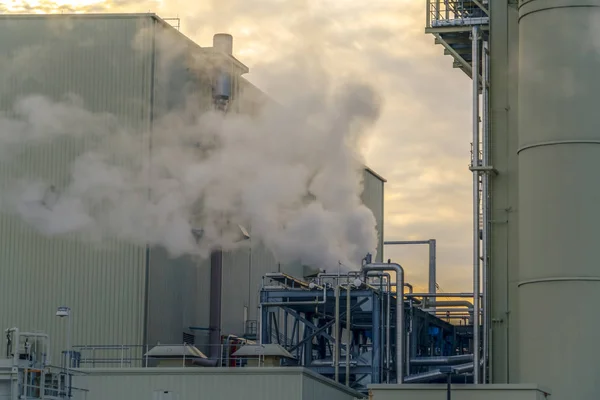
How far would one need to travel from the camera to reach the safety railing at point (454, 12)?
4172 cm

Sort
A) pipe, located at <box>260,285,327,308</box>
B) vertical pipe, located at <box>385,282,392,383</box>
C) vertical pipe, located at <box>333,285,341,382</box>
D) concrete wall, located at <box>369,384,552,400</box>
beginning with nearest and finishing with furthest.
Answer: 1. concrete wall, located at <box>369,384,552,400</box>
2. vertical pipe, located at <box>333,285,341,382</box>
3. vertical pipe, located at <box>385,282,392,383</box>
4. pipe, located at <box>260,285,327,308</box>

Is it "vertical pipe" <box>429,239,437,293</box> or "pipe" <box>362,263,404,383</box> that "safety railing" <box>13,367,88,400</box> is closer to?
"pipe" <box>362,263,404,383</box>

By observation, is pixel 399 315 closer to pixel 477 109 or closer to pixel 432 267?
pixel 477 109

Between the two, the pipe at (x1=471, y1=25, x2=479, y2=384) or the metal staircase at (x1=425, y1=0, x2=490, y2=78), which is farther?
the metal staircase at (x1=425, y1=0, x2=490, y2=78)

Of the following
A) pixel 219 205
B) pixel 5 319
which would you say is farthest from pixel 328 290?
pixel 5 319

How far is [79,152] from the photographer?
4578cm

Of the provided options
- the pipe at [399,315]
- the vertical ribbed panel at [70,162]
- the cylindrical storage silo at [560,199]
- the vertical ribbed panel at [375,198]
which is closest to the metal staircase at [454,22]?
the cylindrical storage silo at [560,199]

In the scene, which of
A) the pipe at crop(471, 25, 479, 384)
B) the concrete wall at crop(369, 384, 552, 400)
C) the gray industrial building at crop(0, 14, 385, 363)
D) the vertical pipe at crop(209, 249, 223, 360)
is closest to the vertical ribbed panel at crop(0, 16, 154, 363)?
the gray industrial building at crop(0, 14, 385, 363)

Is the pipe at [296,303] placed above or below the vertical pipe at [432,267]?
below

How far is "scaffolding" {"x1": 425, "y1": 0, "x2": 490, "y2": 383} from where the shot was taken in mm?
39250

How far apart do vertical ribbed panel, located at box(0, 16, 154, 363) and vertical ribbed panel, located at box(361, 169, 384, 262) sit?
19880mm

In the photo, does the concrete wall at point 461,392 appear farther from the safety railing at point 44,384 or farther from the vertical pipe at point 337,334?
the vertical pipe at point 337,334

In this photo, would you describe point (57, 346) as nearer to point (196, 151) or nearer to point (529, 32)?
point (196, 151)

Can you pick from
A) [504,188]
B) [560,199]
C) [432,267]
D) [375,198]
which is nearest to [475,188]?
[504,188]
